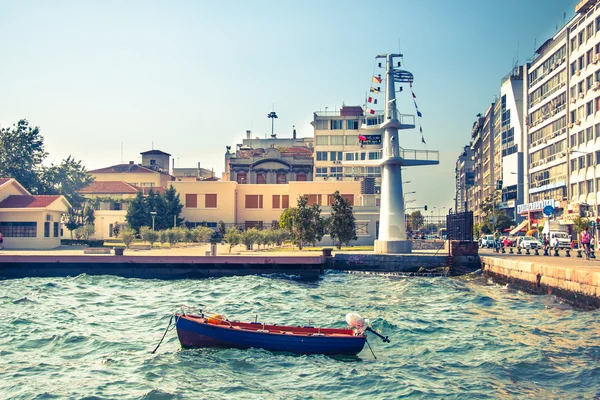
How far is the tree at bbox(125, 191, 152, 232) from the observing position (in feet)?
257

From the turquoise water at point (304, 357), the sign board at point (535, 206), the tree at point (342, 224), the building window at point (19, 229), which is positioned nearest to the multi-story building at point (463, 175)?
the sign board at point (535, 206)

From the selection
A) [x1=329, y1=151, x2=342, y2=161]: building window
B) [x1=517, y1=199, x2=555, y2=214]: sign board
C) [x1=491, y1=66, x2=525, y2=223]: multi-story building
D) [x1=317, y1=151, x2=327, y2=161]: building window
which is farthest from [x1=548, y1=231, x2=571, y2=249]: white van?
[x1=317, y1=151, x2=327, y2=161]: building window

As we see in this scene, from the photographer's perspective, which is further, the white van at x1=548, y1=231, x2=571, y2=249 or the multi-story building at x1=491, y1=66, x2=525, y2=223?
the multi-story building at x1=491, y1=66, x2=525, y2=223

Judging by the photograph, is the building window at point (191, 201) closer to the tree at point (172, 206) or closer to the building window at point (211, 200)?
the building window at point (211, 200)

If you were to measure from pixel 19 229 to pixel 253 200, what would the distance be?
3445cm

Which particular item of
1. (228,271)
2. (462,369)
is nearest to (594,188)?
(228,271)

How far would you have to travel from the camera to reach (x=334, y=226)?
61.0 meters

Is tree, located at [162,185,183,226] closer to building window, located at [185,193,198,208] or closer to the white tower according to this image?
building window, located at [185,193,198,208]

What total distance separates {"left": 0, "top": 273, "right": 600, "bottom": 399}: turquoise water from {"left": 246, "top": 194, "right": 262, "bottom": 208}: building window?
53101mm

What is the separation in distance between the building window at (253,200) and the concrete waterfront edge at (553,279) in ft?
160

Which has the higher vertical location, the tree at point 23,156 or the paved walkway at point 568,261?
the tree at point 23,156

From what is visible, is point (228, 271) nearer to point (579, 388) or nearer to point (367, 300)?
point (367, 300)

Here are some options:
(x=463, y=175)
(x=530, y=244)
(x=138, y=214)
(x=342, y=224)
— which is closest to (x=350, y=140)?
(x=138, y=214)

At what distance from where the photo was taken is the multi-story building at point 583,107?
2349 inches
